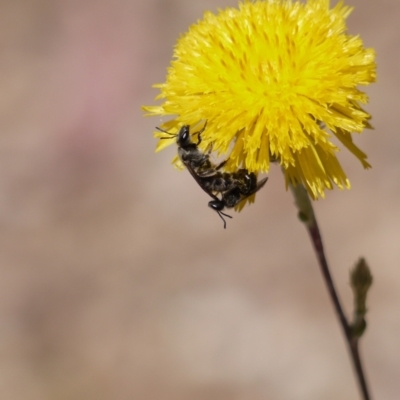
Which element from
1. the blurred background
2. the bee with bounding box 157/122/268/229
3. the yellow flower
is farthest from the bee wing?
the blurred background

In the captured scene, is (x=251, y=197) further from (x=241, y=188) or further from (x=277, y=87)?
(x=277, y=87)

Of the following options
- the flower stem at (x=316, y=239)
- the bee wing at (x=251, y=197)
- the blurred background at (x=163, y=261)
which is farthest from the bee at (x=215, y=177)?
the blurred background at (x=163, y=261)

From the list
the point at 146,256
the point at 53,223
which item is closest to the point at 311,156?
the point at 146,256

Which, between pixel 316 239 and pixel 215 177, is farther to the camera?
pixel 316 239

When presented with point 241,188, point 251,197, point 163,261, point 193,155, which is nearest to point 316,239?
point 251,197

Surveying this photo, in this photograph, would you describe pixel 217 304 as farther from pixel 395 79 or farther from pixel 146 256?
pixel 395 79

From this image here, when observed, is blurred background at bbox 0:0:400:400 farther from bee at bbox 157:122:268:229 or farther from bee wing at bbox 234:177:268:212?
bee at bbox 157:122:268:229

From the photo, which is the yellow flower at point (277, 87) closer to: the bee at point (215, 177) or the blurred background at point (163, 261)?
the bee at point (215, 177)
